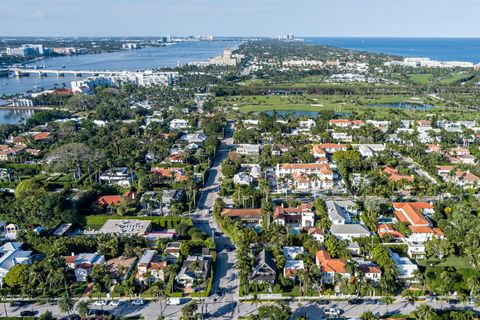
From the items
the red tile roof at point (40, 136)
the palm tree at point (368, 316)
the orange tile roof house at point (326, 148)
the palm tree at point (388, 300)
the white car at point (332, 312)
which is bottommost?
the white car at point (332, 312)

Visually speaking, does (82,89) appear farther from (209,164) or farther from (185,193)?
(185,193)

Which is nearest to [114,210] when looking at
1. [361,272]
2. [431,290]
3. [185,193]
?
[185,193]

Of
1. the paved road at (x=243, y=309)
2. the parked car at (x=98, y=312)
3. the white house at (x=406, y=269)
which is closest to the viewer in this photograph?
the paved road at (x=243, y=309)

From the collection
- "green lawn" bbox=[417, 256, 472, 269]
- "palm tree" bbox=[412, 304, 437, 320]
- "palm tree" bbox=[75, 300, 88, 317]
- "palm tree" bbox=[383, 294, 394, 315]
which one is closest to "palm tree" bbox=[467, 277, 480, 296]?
"palm tree" bbox=[412, 304, 437, 320]

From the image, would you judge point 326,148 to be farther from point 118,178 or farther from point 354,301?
point 354,301

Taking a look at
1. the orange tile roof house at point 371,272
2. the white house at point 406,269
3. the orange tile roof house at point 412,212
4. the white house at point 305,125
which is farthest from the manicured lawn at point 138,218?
the white house at point 305,125

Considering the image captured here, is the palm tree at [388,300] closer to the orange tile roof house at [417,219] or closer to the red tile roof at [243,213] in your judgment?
the orange tile roof house at [417,219]
